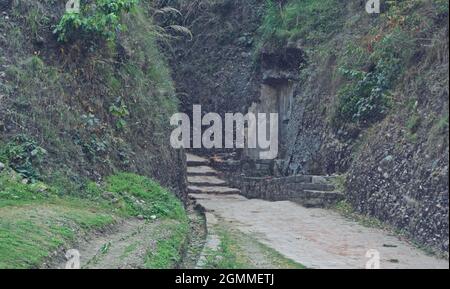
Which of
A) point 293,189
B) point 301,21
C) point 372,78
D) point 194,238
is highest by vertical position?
point 301,21

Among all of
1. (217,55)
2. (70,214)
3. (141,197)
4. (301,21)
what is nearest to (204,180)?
(217,55)

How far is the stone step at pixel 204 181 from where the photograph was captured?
1731 centimetres

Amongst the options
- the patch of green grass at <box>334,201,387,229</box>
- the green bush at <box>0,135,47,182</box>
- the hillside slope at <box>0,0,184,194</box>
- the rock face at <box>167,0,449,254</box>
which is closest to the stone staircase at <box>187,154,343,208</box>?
the patch of green grass at <box>334,201,387,229</box>

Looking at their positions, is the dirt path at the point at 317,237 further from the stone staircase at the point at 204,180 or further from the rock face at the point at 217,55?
the rock face at the point at 217,55

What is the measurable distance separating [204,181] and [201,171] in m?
1.06

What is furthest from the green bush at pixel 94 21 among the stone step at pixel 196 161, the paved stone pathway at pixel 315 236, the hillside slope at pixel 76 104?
the stone step at pixel 196 161

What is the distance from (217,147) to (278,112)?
7.70 feet

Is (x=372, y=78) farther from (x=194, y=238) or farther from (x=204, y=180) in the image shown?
(x=204, y=180)

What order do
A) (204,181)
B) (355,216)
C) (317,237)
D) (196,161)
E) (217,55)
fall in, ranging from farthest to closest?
1. (217,55)
2. (196,161)
3. (204,181)
4. (355,216)
5. (317,237)

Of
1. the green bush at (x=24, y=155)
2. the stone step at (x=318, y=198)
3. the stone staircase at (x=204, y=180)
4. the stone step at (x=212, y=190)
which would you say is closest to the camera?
the green bush at (x=24, y=155)

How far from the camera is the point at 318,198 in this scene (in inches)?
513

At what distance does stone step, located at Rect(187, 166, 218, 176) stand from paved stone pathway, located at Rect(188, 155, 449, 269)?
3.10 metres

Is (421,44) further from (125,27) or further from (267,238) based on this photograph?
(125,27)
